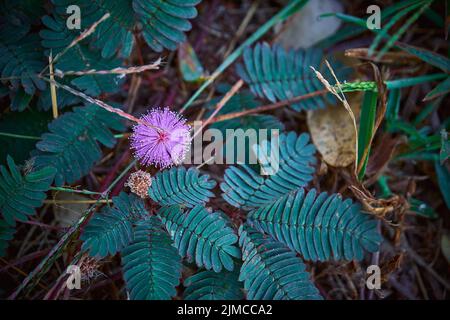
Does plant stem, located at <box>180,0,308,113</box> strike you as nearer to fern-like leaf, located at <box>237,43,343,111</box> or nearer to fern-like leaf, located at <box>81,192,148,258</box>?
fern-like leaf, located at <box>237,43,343,111</box>

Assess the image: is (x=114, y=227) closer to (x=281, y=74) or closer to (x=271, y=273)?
(x=271, y=273)

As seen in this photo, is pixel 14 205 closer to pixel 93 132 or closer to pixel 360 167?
pixel 93 132

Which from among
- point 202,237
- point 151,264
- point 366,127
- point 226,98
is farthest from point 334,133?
point 151,264

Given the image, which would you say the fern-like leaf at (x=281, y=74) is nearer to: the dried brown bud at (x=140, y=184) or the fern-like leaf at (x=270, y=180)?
the fern-like leaf at (x=270, y=180)

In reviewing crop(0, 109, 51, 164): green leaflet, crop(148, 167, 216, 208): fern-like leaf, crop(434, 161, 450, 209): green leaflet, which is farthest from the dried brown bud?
crop(434, 161, 450, 209): green leaflet

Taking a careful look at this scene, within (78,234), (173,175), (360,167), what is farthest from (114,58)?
(360,167)

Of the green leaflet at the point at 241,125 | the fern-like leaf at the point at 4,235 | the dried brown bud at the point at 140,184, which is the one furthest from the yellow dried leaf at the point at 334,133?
the fern-like leaf at the point at 4,235
